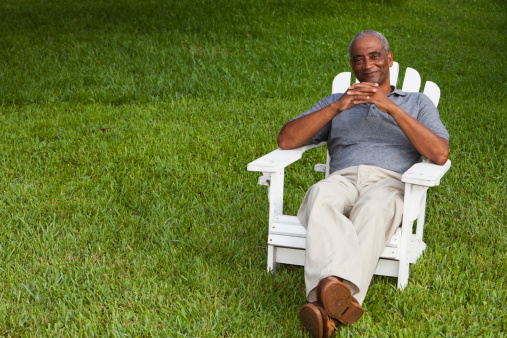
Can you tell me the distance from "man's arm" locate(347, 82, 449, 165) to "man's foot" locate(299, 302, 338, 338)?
Answer: 3.54 feet

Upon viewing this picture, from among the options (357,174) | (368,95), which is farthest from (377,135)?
(368,95)

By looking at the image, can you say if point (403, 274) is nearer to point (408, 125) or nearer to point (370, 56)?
point (408, 125)

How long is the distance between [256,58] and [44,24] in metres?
4.88

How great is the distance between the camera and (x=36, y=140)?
6.14 metres

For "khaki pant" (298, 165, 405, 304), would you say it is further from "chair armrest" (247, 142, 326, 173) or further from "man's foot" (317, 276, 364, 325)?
"chair armrest" (247, 142, 326, 173)

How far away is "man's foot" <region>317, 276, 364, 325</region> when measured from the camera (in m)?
2.62

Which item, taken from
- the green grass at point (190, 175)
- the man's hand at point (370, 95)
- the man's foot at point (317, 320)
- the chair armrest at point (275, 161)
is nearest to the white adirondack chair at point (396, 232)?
the chair armrest at point (275, 161)

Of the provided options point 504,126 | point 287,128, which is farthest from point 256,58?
point 287,128

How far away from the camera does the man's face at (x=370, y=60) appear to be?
347 cm

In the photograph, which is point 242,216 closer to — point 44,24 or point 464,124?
point 464,124

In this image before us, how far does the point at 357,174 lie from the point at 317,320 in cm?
108

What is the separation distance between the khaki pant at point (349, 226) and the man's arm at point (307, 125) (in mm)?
327

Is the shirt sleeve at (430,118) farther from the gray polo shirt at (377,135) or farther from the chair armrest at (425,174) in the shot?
the chair armrest at (425,174)

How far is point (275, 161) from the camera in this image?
3273mm
